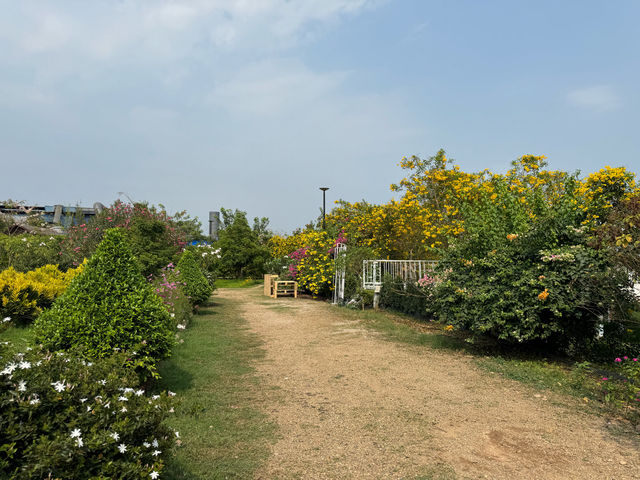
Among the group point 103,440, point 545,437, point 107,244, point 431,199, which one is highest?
point 431,199

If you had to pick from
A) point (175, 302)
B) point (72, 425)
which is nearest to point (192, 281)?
point (175, 302)

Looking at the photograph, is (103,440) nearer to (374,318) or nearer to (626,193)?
(626,193)

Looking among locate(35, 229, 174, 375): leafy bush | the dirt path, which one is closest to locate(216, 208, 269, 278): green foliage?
the dirt path

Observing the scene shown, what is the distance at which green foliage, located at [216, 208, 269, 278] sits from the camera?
24016 millimetres

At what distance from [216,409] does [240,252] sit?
66.2 ft

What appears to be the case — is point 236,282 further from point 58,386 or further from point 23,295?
point 58,386

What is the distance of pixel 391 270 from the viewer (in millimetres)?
12422

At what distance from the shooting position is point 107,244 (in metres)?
4.48

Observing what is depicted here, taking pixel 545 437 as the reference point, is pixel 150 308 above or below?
above

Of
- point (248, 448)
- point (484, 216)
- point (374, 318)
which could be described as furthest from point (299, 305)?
point (248, 448)

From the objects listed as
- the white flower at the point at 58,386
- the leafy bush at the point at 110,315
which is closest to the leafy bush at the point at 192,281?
the leafy bush at the point at 110,315

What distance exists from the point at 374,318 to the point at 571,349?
4.92 m

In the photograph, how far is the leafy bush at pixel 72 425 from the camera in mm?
1964

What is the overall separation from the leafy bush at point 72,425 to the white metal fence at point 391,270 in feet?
29.8
